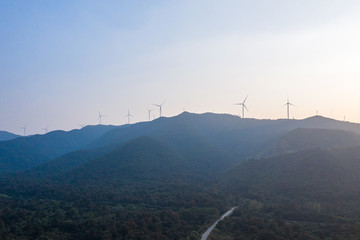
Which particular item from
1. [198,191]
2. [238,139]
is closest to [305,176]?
[198,191]

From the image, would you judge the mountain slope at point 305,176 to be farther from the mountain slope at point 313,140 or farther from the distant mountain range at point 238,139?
the distant mountain range at point 238,139

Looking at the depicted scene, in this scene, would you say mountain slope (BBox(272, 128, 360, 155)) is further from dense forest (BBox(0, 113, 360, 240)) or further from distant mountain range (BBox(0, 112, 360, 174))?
dense forest (BBox(0, 113, 360, 240))

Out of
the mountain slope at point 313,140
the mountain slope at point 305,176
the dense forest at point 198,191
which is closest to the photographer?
the dense forest at point 198,191

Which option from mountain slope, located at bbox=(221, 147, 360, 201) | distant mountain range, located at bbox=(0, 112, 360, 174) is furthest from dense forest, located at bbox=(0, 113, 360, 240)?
distant mountain range, located at bbox=(0, 112, 360, 174)

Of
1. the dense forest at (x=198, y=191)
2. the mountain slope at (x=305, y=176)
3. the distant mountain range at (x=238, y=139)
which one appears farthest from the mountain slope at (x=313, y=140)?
the mountain slope at (x=305, y=176)

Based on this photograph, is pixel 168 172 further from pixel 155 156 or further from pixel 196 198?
pixel 196 198

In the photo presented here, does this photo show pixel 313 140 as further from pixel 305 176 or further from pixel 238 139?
pixel 238 139

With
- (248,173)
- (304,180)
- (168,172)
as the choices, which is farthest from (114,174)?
(304,180)

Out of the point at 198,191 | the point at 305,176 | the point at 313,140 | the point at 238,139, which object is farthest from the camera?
the point at 238,139
